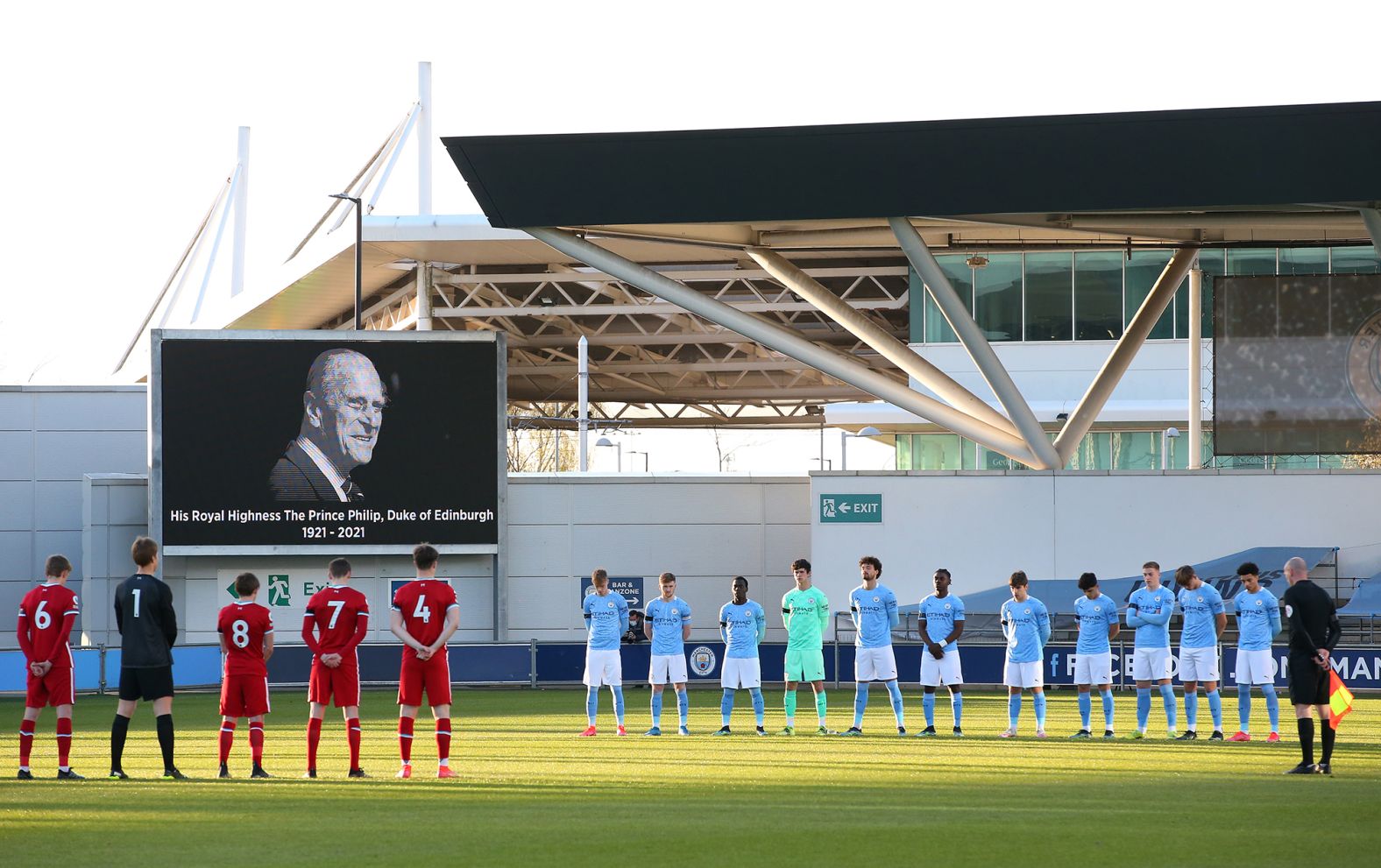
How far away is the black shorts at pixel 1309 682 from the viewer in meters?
14.7

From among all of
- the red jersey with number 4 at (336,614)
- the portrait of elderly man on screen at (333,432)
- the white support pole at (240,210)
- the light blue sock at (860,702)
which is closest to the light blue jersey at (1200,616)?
the light blue sock at (860,702)

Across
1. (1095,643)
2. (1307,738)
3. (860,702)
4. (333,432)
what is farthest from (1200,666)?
(333,432)

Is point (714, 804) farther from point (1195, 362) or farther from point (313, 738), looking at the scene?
point (1195, 362)

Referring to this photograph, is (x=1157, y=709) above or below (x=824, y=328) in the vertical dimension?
below

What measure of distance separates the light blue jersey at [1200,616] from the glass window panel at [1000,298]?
78.0 ft

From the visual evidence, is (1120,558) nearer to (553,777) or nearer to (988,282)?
(988,282)

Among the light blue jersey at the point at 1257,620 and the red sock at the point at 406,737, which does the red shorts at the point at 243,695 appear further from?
the light blue jersey at the point at 1257,620

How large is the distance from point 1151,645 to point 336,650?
9696mm

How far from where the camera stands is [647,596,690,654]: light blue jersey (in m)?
20.2

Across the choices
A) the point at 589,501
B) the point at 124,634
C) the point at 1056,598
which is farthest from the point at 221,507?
A: the point at 124,634

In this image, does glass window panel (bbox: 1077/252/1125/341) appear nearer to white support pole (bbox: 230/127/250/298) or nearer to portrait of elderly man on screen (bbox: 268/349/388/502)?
portrait of elderly man on screen (bbox: 268/349/388/502)

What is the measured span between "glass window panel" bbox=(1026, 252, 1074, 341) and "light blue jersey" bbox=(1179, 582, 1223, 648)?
24.0 meters

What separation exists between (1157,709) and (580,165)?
39.0ft

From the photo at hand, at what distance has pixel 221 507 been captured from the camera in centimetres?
3228
